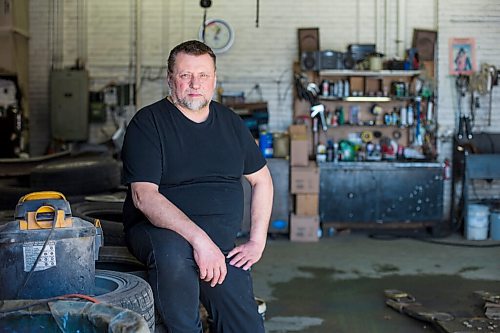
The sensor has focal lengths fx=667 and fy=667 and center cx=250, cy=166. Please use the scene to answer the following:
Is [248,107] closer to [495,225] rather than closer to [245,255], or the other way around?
[495,225]

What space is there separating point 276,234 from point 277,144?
0.94 m

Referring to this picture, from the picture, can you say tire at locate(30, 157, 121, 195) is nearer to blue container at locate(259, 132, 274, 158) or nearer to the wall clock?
blue container at locate(259, 132, 274, 158)

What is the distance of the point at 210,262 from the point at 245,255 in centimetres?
23

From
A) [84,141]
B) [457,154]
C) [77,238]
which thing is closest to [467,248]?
[457,154]

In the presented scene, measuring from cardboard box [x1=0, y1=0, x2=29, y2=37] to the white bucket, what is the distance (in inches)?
199

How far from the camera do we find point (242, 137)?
2463 mm

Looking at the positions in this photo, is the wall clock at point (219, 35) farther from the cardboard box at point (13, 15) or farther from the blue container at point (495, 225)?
the blue container at point (495, 225)

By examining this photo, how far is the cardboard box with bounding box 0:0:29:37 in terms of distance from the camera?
6824 mm

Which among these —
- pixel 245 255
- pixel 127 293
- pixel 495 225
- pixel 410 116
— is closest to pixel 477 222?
pixel 495 225

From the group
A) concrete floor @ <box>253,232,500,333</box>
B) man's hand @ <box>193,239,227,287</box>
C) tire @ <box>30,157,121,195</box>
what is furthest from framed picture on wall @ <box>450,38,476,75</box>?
man's hand @ <box>193,239,227,287</box>

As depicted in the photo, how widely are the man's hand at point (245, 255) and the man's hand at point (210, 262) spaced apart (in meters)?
0.13

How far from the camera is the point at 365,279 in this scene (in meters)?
4.96

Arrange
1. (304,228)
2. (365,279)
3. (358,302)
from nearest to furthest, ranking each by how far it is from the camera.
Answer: (358,302), (365,279), (304,228)

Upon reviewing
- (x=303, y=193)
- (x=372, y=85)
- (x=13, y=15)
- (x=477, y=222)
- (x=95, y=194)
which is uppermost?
(x=13, y=15)
